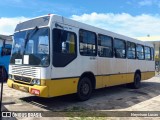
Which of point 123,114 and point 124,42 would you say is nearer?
point 123,114

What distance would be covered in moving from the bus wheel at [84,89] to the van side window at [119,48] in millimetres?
2804

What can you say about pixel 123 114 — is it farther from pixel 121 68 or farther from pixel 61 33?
pixel 121 68

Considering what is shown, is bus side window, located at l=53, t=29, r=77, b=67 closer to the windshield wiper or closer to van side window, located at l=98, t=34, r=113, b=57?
the windshield wiper

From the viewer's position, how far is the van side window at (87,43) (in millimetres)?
8914

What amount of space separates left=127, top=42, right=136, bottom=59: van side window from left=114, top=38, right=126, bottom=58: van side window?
538 mm

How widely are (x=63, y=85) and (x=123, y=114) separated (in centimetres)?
218

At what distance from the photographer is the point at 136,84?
45.1ft

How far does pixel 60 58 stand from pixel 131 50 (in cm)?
642

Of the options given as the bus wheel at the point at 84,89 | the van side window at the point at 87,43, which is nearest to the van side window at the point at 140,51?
the van side window at the point at 87,43

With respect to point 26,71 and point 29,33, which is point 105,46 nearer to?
point 29,33

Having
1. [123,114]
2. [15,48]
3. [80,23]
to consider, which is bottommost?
[123,114]

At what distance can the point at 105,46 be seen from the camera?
10461 mm

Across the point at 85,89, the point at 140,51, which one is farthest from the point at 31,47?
the point at 140,51

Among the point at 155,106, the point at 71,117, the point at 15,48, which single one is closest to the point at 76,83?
the point at 71,117
